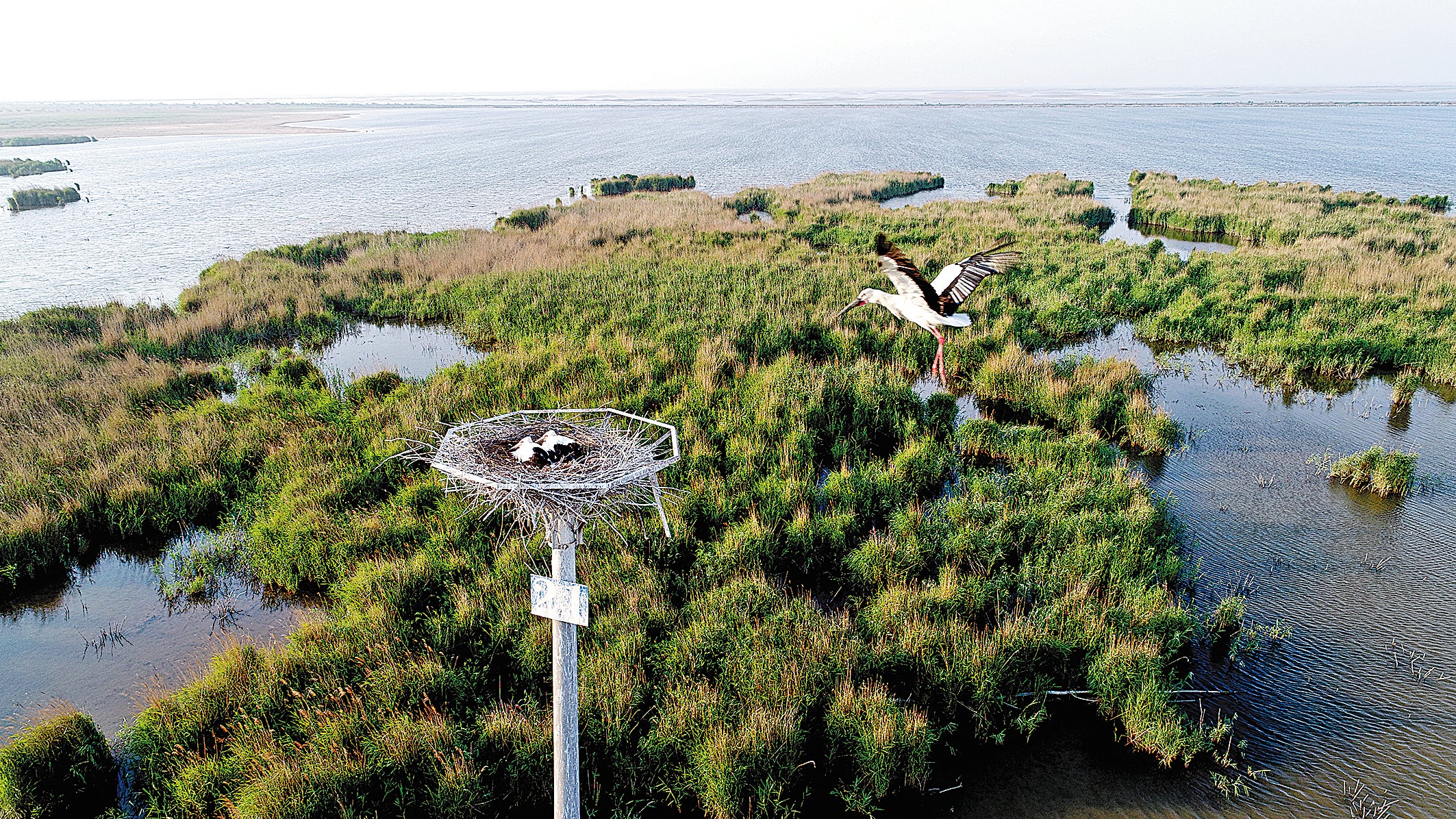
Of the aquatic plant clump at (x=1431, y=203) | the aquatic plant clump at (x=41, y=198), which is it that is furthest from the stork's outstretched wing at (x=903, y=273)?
the aquatic plant clump at (x=41, y=198)

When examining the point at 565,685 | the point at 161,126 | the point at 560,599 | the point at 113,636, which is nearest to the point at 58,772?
the point at 113,636

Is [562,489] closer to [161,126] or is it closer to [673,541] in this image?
[673,541]

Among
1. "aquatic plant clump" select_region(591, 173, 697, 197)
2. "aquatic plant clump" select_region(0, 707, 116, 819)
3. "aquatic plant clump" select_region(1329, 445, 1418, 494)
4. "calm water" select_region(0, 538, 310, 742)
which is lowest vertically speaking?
"calm water" select_region(0, 538, 310, 742)

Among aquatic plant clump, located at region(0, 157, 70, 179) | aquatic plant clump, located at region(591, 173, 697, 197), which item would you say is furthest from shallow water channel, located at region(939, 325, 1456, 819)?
aquatic plant clump, located at region(0, 157, 70, 179)

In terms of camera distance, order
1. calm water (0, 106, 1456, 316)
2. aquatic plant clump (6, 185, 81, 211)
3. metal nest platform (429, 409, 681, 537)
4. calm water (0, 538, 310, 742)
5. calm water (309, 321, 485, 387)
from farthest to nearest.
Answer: aquatic plant clump (6, 185, 81, 211), calm water (0, 106, 1456, 316), calm water (309, 321, 485, 387), calm water (0, 538, 310, 742), metal nest platform (429, 409, 681, 537)

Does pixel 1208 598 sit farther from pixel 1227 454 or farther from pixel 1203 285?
pixel 1203 285

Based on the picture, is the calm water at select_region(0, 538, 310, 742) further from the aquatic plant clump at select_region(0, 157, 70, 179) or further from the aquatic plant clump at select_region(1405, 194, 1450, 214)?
the aquatic plant clump at select_region(0, 157, 70, 179)
